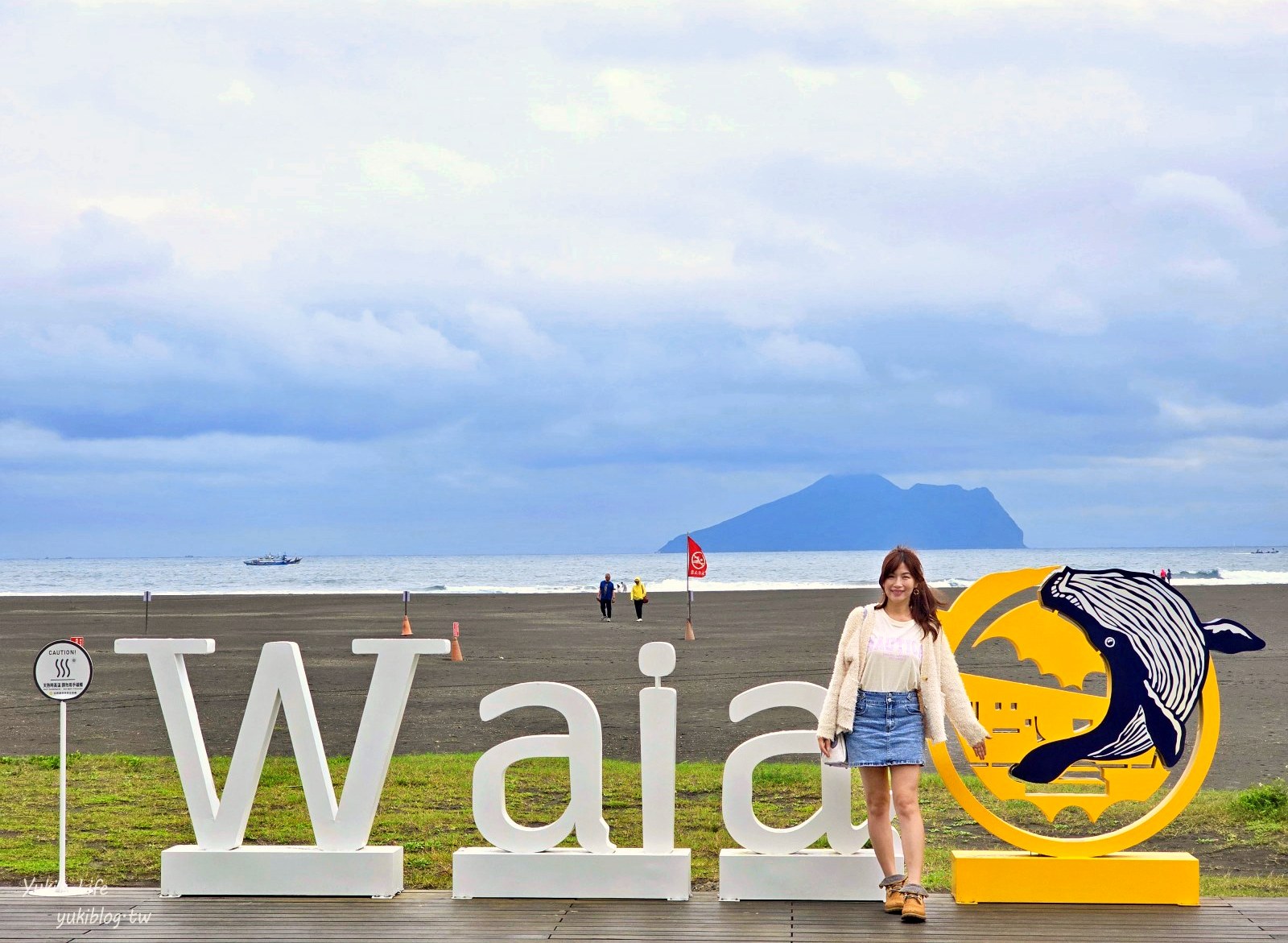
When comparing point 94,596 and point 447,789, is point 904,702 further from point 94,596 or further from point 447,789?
point 94,596

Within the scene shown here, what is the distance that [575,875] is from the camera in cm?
700

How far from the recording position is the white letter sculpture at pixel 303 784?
707cm

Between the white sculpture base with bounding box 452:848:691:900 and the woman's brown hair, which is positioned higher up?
the woman's brown hair

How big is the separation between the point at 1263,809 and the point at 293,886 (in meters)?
7.81

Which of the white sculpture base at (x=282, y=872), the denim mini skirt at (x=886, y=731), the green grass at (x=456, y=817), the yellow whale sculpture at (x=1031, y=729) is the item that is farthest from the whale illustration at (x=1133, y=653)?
the white sculpture base at (x=282, y=872)

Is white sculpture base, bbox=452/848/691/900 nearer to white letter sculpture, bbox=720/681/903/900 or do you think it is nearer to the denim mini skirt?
white letter sculpture, bbox=720/681/903/900

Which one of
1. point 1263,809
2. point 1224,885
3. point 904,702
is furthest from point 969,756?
point 1263,809

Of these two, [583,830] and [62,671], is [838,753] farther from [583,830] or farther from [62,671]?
[62,671]

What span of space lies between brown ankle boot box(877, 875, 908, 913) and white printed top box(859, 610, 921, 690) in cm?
101

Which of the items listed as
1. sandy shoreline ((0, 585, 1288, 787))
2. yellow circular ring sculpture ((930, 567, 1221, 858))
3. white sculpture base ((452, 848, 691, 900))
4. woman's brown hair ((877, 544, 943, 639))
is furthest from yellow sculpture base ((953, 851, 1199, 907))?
sandy shoreline ((0, 585, 1288, 787))

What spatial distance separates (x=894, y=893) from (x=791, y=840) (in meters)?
0.70

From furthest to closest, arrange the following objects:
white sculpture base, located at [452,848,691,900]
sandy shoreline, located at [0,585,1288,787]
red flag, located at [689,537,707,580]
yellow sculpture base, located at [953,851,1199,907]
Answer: red flag, located at [689,537,707,580]
sandy shoreline, located at [0,585,1288,787]
white sculpture base, located at [452,848,691,900]
yellow sculpture base, located at [953,851,1199,907]

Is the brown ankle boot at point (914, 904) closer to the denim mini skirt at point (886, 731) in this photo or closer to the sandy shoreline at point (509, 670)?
the denim mini skirt at point (886, 731)

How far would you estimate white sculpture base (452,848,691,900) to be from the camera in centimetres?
695
